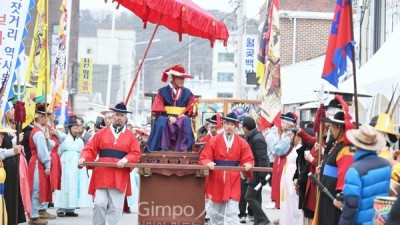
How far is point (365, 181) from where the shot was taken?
868 centimetres

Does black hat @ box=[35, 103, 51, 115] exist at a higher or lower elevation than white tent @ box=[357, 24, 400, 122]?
lower

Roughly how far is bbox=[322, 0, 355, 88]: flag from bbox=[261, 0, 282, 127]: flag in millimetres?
5238

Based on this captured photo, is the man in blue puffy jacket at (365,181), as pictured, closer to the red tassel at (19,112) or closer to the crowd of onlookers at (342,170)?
the crowd of onlookers at (342,170)

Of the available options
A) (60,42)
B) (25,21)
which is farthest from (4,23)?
(60,42)

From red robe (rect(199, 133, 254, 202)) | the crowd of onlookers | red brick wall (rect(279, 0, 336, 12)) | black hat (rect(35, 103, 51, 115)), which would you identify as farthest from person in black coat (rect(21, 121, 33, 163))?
red brick wall (rect(279, 0, 336, 12))

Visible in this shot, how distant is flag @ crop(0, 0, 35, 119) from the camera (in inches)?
457

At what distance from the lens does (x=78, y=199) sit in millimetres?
19016

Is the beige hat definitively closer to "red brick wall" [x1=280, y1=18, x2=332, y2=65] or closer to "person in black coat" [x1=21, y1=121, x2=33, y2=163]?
"person in black coat" [x1=21, y1=121, x2=33, y2=163]

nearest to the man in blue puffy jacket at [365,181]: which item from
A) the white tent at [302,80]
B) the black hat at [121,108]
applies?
the black hat at [121,108]

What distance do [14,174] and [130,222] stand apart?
4.15 meters

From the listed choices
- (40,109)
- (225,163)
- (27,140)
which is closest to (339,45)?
(225,163)

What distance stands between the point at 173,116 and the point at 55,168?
4117 millimetres

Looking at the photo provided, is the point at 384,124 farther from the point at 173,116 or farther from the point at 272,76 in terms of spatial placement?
the point at 272,76

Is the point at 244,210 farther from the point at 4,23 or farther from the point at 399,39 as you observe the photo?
the point at 4,23
